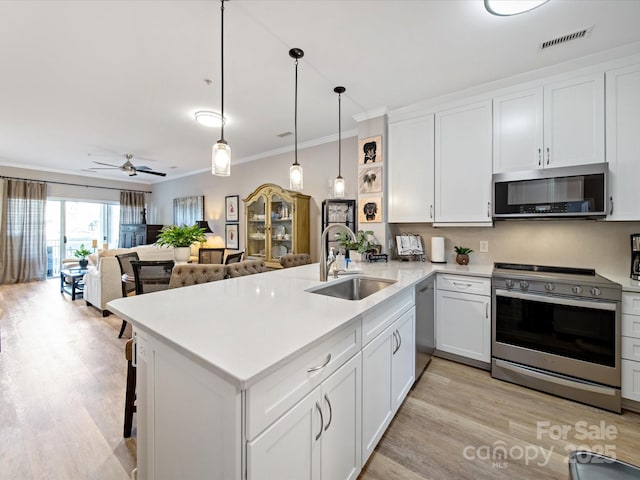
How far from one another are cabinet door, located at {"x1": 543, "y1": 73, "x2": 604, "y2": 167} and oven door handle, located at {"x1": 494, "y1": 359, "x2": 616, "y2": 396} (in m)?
1.73

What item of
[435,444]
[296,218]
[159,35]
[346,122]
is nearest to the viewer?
[435,444]

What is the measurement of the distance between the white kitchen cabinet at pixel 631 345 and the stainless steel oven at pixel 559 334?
0.17 ft

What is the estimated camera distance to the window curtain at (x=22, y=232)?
587 centimetres

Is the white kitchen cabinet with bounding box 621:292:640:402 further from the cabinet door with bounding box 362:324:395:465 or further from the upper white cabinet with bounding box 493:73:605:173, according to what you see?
the cabinet door with bounding box 362:324:395:465

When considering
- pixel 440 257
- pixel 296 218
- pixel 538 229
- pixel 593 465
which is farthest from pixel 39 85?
pixel 538 229

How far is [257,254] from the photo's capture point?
4836 mm

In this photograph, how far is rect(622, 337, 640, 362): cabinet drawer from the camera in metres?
1.85

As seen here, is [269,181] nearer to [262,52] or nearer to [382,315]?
[262,52]

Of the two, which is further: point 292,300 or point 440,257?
point 440,257

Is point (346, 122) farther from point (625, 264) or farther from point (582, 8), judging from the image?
point (625, 264)

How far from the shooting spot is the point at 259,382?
790 millimetres

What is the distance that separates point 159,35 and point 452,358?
366 centimetres

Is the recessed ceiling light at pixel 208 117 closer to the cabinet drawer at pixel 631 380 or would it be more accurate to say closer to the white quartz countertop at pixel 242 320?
the white quartz countertop at pixel 242 320

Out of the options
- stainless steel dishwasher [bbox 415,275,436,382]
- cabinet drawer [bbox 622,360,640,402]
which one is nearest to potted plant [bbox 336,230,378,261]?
stainless steel dishwasher [bbox 415,275,436,382]
